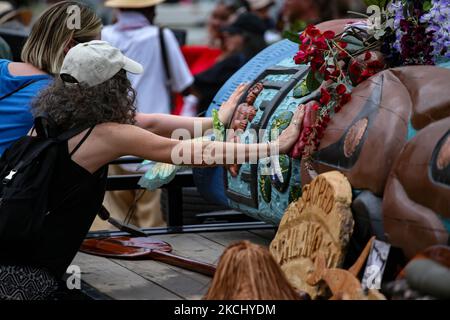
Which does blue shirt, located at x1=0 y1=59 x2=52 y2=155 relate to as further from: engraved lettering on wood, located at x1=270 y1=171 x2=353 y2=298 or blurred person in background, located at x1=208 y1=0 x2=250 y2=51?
blurred person in background, located at x1=208 y1=0 x2=250 y2=51

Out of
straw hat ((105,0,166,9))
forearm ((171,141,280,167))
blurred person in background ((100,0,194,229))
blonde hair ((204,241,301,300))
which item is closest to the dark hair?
forearm ((171,141,280,167))

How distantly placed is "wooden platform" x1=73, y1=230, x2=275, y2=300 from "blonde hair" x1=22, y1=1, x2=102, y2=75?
0.89 m

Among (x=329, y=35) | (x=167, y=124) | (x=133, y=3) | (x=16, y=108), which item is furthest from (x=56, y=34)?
(x=133, y=3)

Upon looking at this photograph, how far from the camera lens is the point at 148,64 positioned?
770cm

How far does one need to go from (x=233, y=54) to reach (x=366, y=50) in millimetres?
4898

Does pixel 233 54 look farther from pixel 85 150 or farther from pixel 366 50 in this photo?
pixel 85 150

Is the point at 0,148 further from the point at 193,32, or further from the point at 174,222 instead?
the point at 193,32

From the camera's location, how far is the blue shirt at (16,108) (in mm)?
4582

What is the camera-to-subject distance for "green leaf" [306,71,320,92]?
13.2 ft

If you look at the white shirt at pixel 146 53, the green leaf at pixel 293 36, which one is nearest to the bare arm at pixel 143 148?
the green leaf at pixel 293 36

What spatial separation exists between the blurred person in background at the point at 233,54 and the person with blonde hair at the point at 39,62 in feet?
13.3

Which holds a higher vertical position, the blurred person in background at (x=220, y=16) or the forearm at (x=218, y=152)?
the forearm at (x=218, y=152)

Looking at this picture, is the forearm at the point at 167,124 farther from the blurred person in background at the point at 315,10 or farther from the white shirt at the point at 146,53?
the blurred person in background at the point at 315,10

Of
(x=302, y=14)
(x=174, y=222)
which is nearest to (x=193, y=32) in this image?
(x=302, y=14)
